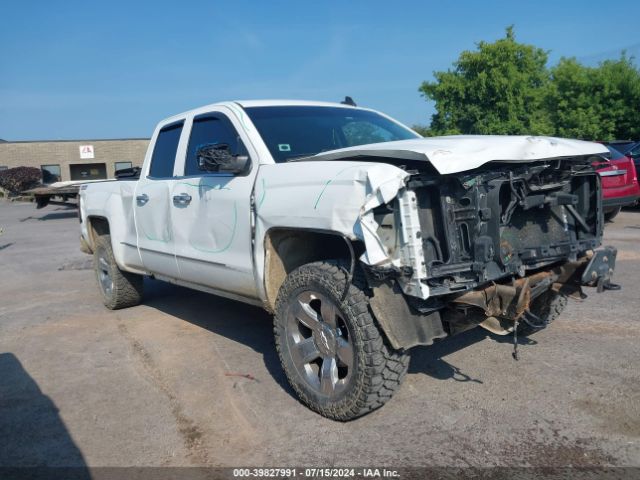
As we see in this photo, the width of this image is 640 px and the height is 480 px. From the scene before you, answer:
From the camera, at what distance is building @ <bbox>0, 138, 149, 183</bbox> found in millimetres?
40812

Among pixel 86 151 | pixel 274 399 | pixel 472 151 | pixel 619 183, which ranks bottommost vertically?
pixel 274 399

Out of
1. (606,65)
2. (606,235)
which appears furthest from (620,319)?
(606,65)

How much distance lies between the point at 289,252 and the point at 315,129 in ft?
3.68

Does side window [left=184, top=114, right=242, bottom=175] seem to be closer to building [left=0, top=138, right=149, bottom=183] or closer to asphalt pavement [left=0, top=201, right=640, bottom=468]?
asphalt pavement [left=0, top=201, right=640, bottom=468]

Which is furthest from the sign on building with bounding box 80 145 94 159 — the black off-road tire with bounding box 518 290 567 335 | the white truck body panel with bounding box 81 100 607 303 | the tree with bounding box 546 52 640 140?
the black off-road tire with bounding box 518 290 567 335

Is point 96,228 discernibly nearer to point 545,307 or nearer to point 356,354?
point 356,354

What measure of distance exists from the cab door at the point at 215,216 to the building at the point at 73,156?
3803 centimetres

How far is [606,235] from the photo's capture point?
9.73 meters

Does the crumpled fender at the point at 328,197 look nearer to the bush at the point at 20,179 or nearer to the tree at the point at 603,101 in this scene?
the tree at the point at 603,101

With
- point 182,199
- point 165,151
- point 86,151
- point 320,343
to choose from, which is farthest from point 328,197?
point 86,151

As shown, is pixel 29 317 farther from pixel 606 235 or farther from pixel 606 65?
pixel 606 65

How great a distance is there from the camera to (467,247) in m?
3.05

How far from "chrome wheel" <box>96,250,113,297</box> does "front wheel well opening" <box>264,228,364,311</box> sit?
10.6 feet

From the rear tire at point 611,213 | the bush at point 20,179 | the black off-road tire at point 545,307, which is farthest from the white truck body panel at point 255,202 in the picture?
the bush at point 20,179
